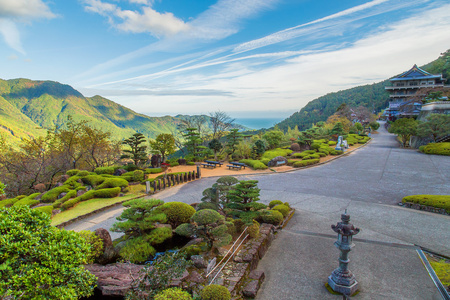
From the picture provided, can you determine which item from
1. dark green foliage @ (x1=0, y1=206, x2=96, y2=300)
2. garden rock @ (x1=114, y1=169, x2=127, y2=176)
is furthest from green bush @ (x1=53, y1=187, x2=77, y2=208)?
dark green foliage @ (x1=0, y1=206, x2=96, y2=300)

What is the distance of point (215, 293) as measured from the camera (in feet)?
13.2

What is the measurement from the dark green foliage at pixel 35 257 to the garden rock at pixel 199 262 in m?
2.55

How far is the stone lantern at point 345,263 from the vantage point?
4.58 metres

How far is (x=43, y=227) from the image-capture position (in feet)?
10.4

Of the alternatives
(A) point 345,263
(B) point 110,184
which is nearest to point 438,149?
(A) point 345,263

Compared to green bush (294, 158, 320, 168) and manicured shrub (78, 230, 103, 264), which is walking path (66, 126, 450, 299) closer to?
green bush (294, 158, 320, 168)

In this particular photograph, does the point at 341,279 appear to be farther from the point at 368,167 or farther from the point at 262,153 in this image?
the point at 262,153

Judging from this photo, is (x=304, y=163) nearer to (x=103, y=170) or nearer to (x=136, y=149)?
(x=136, y=149)

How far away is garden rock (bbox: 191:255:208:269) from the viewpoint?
5277 millimetres

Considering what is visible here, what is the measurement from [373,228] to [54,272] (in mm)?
8586

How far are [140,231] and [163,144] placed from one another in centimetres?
1515

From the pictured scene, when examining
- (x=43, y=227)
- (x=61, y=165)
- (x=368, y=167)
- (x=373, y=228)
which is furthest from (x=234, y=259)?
(x=61, y=165)

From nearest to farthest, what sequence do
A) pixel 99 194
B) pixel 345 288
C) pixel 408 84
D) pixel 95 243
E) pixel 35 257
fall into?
pixel 35 257, pixel 345 288, pixel 95 243, pixel 99 194, pixel 408 84

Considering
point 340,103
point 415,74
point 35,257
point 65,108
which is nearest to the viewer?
point 35,257
